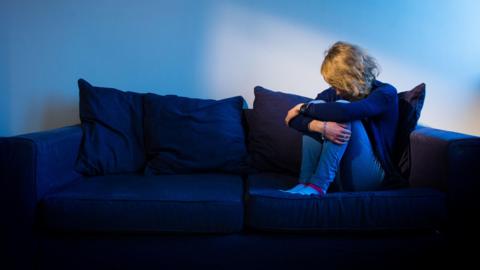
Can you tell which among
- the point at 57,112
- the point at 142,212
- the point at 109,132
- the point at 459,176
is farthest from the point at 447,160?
the point at 57,112

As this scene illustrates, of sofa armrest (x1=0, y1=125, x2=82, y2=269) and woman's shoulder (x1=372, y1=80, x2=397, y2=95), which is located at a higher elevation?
woman's shoulder (x1=372, y1=80, x2=397, y2=95)

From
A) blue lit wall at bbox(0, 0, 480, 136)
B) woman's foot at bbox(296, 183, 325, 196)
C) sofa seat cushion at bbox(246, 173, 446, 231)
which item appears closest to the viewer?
sofa seat cushion at bbox(246, 173, 446, 231)

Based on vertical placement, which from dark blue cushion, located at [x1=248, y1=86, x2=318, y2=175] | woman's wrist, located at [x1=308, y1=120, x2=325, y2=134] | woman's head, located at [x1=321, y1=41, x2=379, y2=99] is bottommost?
dark blue cushion, located at [x1=248, y1=86, x2=318, y2=175]

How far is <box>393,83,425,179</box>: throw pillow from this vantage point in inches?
72.0

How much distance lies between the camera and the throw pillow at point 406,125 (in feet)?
6.00

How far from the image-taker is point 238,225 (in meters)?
1.53

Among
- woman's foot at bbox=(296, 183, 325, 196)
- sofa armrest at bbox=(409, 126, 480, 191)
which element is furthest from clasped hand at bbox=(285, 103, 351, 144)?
sofa armrest at bbox=(409, 126, 480, 191)

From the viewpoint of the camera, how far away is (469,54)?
7.88 feet

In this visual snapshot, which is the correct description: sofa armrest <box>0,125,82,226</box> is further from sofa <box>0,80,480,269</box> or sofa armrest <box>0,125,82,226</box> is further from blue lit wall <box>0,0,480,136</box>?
blue lit wall <box>0,0,480,136</box>

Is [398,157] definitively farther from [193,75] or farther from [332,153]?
[193,75]

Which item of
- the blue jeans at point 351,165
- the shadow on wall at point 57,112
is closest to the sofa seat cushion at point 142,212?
the blue jeans at point 351,165

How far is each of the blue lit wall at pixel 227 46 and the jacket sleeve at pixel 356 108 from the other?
0.71m

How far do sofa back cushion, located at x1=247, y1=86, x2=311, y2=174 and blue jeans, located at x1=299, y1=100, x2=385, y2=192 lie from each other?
34cm

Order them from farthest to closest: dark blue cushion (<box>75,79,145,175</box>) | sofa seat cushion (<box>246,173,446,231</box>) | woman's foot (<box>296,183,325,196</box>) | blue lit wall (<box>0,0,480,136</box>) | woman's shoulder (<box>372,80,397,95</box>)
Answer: blue lit wall (<box>0,0,480,136</box>)
dark blue cushion (<box>75,79,145,175</box>)
woman's shoulder (<box>372,80,397,95</box>)
woman's foot (<box>296,183,325,196</box>)
sofa seat cushion (<box>246,173,446,231</box>)
